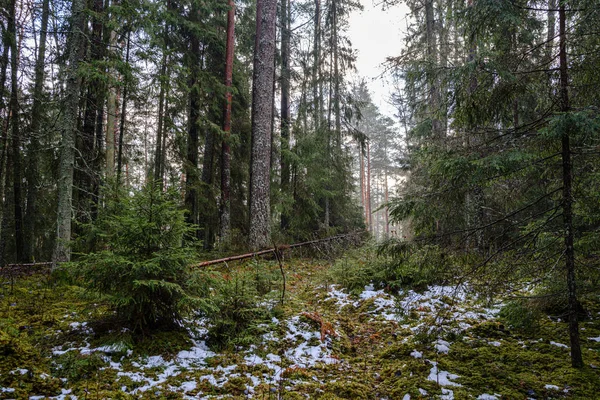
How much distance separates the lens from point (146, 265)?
3.36m

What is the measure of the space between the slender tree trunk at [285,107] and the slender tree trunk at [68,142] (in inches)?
268

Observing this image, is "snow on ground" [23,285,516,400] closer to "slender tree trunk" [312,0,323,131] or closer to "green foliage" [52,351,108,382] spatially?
"green foliage" [52,351,108,382]

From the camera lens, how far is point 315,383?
3334 millimetres

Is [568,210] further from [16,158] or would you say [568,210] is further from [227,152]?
[16,158]

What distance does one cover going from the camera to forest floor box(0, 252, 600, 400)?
9.75ft

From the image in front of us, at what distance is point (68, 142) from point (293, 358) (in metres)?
5.99

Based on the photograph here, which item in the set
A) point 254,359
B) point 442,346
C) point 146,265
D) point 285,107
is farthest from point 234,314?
point 285,107

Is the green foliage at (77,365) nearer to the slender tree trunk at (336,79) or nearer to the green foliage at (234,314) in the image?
the green foliage at (234,314)

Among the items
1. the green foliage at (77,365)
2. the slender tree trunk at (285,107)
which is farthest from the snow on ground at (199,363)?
the slender tree trunk at (285,107)

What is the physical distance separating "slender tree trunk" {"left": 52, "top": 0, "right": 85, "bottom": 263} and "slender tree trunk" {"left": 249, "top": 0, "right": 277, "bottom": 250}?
14.3 ft

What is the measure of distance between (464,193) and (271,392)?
11.2 ft

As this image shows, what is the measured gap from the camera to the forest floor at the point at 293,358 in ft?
9.75

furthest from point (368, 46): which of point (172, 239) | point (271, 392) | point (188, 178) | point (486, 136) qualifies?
point (271, 392)

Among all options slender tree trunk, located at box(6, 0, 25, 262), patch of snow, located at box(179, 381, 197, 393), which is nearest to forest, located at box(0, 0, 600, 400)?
patch of snow, located at box(179, 381, 197, 393)
